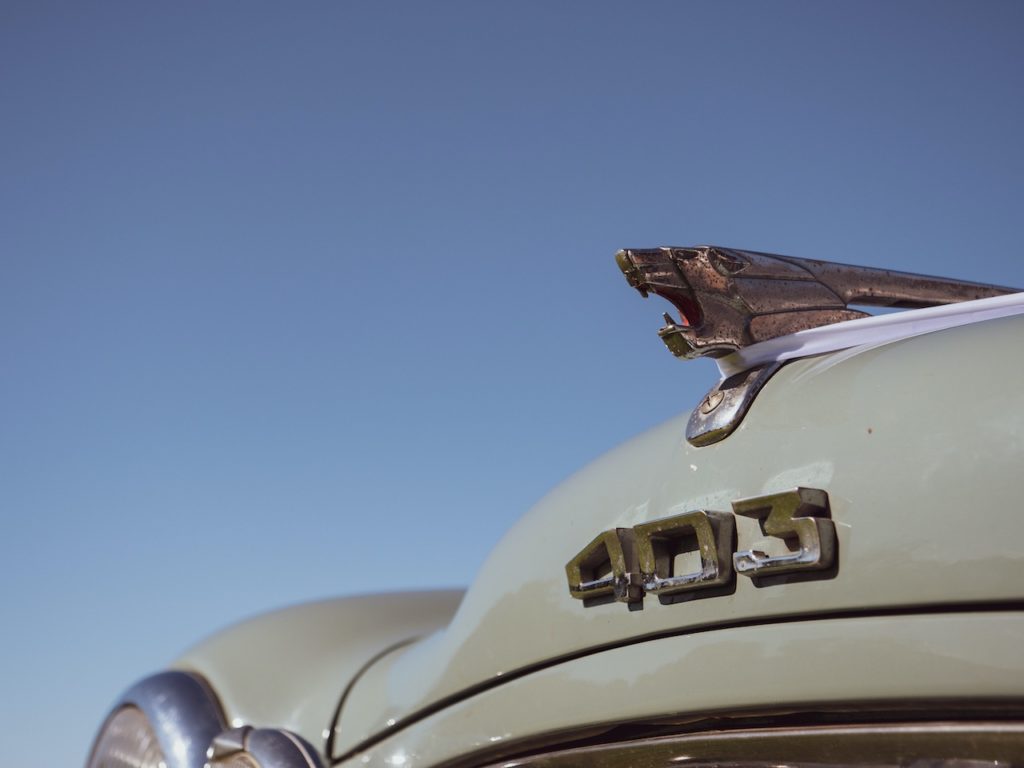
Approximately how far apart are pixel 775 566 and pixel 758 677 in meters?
0.13

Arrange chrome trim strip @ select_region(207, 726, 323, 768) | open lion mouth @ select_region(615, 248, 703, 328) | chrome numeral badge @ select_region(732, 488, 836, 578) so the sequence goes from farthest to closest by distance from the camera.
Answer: chrome trim strip @ select_region(207, 726, 323, 768) → open lion mouth @ select_region(615, 248, 703, 328) → chrome numeral badge @ select_region(732, 488, 836, 578)

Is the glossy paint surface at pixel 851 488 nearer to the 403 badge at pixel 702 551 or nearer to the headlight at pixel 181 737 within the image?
the 403 badge at pixel 702 551

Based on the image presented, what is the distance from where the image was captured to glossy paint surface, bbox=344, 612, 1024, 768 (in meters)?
1.20

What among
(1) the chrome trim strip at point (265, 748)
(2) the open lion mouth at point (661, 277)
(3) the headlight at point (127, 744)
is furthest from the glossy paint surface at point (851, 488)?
(3) the headlight at point (127, 744)

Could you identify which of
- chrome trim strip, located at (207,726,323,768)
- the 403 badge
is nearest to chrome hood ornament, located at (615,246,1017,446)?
the 403 badge

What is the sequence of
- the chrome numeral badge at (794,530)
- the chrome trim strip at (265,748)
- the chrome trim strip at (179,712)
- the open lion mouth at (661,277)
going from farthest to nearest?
the chrome trim strip at (179,712), the chrome trim strip at (265,748), the open lion mouth at (661,277), the chrome numeral badge at (794,530)

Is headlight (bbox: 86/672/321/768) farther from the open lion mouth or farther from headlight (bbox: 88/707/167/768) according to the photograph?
the open lion mouth

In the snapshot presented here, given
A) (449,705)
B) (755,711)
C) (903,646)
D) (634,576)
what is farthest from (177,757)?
(903,646)

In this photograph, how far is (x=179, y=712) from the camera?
8.19ft

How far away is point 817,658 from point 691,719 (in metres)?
0.21

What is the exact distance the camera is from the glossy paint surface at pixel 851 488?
1249mm

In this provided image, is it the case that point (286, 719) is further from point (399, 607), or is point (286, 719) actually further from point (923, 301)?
point (923, 301)

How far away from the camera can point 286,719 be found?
2.39 m

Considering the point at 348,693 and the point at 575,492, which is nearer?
the point at 575,492
